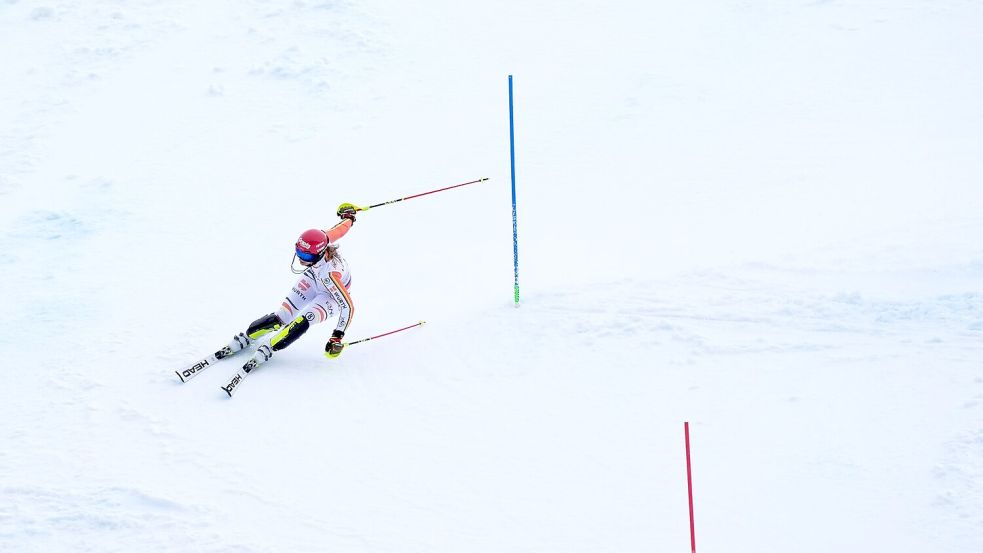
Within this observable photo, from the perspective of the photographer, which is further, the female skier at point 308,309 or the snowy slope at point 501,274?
the female skier at point 308,309


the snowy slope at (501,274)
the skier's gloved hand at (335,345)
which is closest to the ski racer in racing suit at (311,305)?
the skier's gloved hand at (335,345)

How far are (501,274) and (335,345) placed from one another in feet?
8.28

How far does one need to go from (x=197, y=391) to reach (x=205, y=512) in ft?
6.50

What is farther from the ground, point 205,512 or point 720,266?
point 720,266

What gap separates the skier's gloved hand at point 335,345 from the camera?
372 inches

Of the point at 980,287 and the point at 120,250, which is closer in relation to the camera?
the point at 980,287

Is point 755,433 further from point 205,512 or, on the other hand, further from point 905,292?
point 205,512

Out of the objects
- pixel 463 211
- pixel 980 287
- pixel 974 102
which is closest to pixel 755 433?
pixel 980 287

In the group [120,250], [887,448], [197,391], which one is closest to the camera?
[887,448]

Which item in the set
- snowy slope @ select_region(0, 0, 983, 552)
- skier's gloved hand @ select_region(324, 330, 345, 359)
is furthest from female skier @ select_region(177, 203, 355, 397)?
snowy slope @ select_region(0, 0, 983, 552)

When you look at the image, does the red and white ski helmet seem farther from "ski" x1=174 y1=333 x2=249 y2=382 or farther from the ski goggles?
"ski" x1=174 y1=333 x2=249 y2=382

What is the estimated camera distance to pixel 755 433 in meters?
7.72

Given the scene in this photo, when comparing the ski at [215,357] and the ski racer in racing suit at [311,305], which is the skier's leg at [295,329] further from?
the ski at [215,357]

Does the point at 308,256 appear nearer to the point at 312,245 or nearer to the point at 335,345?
the point at 312,245
